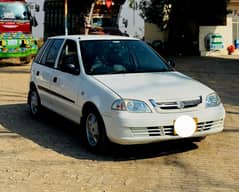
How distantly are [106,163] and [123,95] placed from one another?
0.91m

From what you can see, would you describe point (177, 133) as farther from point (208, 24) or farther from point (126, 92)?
point (208, 24)

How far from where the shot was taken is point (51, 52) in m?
8.99

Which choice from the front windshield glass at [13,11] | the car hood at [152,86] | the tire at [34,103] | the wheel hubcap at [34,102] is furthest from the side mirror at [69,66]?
the front windshield glass at [13,11]

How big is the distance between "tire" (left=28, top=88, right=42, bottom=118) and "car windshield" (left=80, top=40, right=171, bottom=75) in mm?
1939

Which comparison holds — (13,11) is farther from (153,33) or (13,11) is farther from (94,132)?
(94,132)

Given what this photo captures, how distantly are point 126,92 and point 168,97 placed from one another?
1.83 feet

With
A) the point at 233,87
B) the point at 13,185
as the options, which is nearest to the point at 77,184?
the point at 13,185

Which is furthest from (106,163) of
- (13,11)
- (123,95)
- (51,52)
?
(13,11)

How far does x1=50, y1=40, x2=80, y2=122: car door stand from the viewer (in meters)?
7.52

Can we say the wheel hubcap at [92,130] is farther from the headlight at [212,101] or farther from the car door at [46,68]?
the car door at [46,68]

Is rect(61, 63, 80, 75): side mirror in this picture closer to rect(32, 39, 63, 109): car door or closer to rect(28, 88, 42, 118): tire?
rect(32, 39, 63, 109): car door

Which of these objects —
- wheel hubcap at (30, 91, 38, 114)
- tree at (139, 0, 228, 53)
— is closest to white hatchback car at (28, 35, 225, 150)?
wheel hubcap at (30, 91, 38, 114)

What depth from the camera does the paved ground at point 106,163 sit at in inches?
220

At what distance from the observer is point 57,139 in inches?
309
